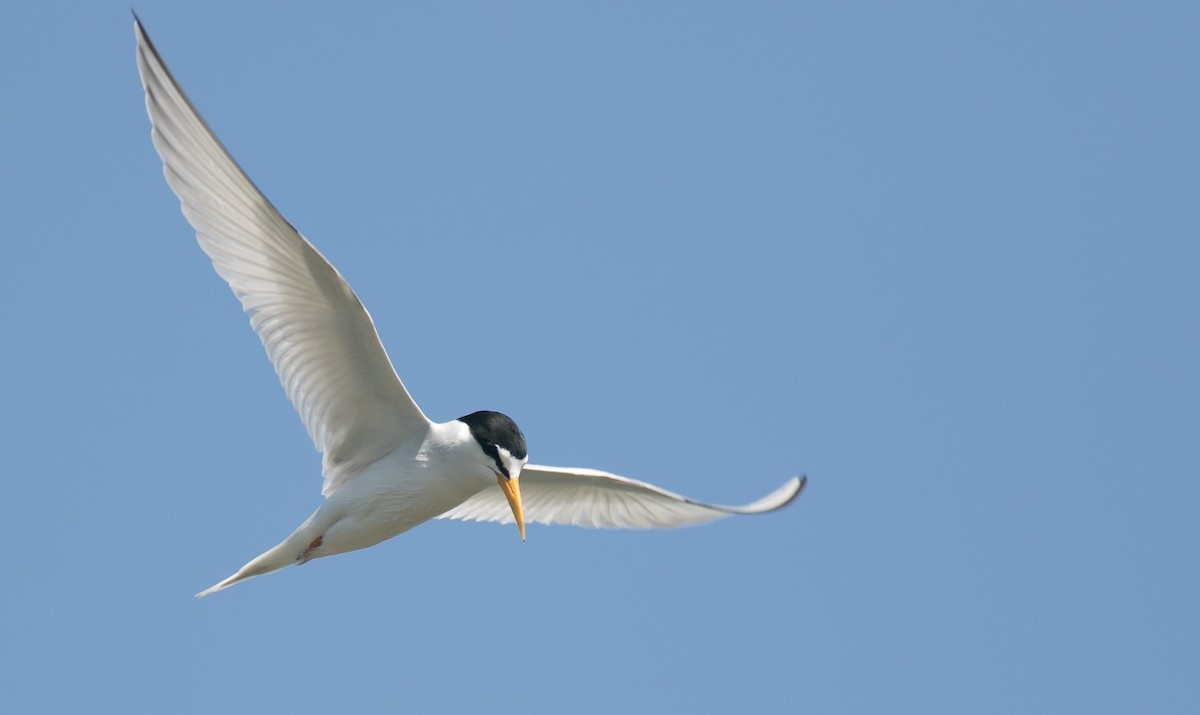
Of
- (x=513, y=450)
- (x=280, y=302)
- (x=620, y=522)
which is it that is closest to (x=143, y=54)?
(x=280, y=302)

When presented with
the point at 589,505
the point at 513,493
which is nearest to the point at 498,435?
the point at 513,493

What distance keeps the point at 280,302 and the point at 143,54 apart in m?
1.80

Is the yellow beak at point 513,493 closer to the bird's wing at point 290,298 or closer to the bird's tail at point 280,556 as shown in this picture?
the bird's wing at point 290,298

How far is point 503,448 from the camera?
8.49 m

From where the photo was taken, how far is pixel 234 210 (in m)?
8.26

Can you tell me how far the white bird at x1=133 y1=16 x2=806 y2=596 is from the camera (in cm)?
809

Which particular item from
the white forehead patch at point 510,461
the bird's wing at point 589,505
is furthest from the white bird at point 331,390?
the bird's wing at point 589,505

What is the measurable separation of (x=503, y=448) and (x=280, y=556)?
5.76 ft

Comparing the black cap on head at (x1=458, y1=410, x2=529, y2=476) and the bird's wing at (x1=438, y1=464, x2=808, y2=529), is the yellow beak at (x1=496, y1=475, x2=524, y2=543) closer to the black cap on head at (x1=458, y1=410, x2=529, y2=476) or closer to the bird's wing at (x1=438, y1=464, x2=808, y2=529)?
the black cap on head at (x1=458, y1=410, x2=529, y2=476)

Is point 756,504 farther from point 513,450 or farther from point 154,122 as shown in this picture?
point 154,122

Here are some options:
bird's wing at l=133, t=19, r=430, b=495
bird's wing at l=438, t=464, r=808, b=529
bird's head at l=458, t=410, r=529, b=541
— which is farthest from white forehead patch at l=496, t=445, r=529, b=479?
bird's wing at l=438, t=464, r=808, b=529

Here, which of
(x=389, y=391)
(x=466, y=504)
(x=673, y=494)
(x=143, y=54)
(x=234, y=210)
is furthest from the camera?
(x=466, y=504)

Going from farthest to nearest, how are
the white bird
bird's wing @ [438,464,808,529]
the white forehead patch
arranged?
bird's wing @ [438,464,808,529] → the white forehead patch → the white bird

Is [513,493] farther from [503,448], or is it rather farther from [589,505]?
[589,505]
